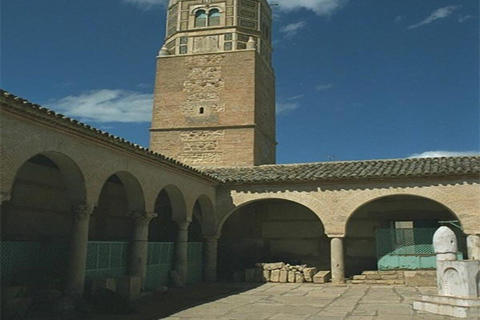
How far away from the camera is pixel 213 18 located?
75.5 feet

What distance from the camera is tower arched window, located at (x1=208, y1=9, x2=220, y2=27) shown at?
2292 cm

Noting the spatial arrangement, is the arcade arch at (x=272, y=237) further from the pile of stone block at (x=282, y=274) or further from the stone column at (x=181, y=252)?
the stone column at (x=181, y=252)

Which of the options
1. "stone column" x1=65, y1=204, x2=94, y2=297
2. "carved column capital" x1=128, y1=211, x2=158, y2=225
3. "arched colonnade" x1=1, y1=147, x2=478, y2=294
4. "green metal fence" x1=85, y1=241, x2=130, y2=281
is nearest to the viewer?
"stone column" x1=65, y1=204, x2=94, y2=297

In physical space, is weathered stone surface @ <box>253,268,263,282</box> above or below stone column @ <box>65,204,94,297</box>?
below

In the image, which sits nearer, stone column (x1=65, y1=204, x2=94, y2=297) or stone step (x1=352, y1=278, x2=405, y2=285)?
stone column (x1=65, y1=204, x2=94, y2=297)

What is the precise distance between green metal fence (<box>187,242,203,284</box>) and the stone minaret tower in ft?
17.7

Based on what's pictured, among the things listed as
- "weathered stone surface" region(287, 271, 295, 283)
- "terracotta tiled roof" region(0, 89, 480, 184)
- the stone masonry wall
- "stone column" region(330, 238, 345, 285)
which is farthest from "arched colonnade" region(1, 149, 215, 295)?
→ "stone column" region(330, 238, 345, 285)

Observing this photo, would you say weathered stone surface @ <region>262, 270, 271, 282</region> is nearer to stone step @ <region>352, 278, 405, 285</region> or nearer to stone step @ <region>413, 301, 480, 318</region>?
stone step @ <region>352, 278, 405, 285</region>

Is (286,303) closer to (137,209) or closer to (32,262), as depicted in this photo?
(137,209)

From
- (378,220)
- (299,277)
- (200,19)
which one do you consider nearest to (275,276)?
(299,277)

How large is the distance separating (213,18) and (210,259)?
12.1 meters

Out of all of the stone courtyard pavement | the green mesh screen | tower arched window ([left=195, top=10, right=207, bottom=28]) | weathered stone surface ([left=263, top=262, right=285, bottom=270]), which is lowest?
the stone courtyard pavement

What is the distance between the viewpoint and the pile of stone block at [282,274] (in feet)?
53.9

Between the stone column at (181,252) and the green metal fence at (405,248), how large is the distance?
686cm
